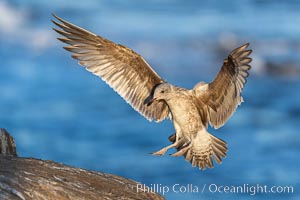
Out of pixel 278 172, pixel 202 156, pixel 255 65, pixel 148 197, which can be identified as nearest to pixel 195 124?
pixel 202 156

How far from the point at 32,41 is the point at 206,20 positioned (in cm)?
446

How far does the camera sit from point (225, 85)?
30.1ft

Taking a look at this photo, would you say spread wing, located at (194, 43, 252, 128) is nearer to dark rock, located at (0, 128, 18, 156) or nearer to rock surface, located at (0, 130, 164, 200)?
rock surface, located at (0, 130, 164, 200)

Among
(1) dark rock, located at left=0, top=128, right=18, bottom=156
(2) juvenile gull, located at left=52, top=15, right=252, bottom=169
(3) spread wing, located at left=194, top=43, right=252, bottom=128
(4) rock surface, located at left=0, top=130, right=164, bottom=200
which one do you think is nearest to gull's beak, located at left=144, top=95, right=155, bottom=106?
(2) juvenile gull, located at left=52, top=15, right=252, bottom=169

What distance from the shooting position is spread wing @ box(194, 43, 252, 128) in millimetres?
8938

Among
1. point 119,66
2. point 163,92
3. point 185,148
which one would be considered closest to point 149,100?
point 163,92

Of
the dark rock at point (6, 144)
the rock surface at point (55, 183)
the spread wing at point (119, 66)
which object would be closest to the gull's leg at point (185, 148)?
the spread wing at point (119, 66)

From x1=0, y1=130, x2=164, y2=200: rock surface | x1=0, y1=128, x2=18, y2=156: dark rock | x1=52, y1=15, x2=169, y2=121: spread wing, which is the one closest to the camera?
x1=0, y1=130, x2=164, y2=200: rock surface

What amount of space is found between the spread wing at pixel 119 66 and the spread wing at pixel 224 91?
1.38 feet

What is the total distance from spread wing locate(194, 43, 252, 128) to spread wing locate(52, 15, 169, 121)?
42 centimetres

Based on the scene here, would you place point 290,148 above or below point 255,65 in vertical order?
below

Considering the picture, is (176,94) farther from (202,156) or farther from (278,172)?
(278,172)

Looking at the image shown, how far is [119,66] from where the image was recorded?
31.7 feet

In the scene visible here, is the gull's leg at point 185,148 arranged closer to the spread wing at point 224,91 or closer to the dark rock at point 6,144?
the spread wing at point 224,91
